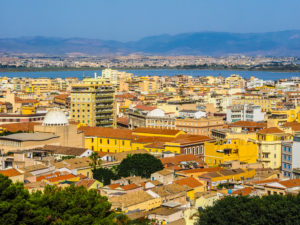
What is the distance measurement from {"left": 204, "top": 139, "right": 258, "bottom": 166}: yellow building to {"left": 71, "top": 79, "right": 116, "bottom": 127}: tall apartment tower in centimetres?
2211

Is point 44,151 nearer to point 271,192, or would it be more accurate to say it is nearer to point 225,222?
point 271,192

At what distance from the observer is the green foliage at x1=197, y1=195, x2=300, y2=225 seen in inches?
864

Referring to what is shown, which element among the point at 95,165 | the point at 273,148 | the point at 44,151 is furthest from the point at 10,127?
the point at 273,148

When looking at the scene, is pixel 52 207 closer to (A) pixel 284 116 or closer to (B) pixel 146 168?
(B) pixel 146 168

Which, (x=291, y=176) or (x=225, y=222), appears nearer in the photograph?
(x=225, y=222)

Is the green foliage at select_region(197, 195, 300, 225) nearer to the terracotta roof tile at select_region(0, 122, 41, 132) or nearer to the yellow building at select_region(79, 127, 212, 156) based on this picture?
the yellow building at select_region(79, 127, 212, 156)

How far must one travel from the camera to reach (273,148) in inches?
1540

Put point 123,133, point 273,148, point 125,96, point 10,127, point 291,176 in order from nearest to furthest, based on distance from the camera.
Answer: point 291,176, point 273,148, point 123,133, point 10,127, point 125,96

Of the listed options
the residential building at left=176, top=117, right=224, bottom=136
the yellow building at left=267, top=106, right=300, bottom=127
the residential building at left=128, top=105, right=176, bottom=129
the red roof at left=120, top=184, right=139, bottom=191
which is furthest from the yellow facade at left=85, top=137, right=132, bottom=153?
the red roof at left=120, top=184, right=139, bottom=191

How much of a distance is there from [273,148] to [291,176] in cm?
500

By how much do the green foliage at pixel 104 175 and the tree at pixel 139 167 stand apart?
3.44ft

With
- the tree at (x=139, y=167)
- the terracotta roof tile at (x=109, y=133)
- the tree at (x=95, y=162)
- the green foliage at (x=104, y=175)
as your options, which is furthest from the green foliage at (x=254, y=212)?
the terracotta roof tile at (x=109, y=133)

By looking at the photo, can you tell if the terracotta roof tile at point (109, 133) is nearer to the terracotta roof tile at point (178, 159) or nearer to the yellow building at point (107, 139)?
the yellow building at point (107, 139)

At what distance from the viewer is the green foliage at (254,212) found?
22.0 meters
